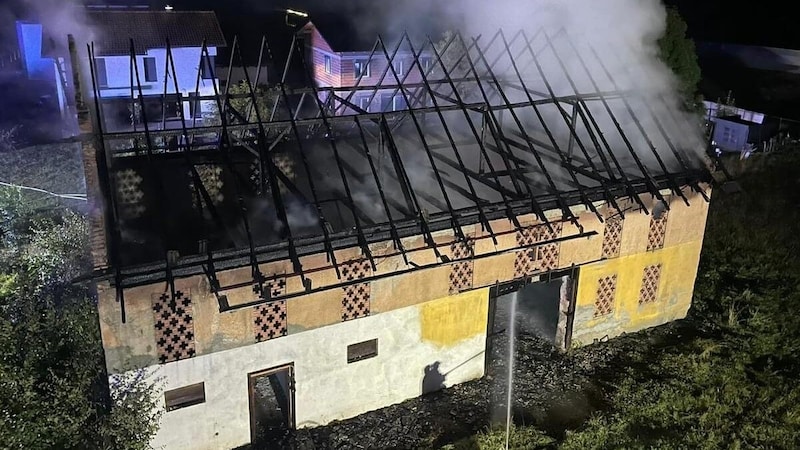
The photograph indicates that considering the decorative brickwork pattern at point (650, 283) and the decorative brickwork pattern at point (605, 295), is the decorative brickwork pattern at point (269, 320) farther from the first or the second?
the decorative brickwork pattern at point (650, 283)

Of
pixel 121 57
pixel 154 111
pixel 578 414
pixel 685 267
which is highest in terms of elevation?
pixel 121 57

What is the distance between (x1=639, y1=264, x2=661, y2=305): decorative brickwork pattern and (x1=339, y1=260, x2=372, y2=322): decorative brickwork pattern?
259 inches

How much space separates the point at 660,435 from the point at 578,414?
1396 millimetres

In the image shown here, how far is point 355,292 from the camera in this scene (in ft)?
34.7

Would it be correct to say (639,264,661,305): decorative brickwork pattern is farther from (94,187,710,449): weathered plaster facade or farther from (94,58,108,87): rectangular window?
(94,58,108,87): rectangular window

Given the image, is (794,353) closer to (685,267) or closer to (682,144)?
(685,267)

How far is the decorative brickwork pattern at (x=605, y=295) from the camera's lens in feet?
43.5

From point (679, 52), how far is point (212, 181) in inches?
705

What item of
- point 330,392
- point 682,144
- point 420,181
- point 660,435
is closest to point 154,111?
point 420,181

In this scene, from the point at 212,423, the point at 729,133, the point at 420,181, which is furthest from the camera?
the point at 729,133

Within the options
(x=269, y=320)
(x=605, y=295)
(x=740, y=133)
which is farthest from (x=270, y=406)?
(x=740, y=133)

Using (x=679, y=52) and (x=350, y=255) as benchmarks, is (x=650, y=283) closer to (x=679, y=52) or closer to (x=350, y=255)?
(x=350, y=255)

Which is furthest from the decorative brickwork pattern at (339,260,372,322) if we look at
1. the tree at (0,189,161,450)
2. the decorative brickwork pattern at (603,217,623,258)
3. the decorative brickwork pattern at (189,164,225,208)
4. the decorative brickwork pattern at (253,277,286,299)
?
the decorative brickwork pattern at (603,217,623,258)

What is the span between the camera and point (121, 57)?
23328 millimetres
